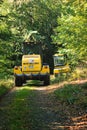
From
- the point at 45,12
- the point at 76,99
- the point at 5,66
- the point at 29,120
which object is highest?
the point at 29,120

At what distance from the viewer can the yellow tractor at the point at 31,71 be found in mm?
32938

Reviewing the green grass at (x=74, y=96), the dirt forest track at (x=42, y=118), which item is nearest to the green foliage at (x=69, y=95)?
the green grass at (x=74, y=96)

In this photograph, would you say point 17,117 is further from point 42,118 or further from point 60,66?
point 60,66

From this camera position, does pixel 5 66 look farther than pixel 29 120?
Yes

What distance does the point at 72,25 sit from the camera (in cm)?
2445

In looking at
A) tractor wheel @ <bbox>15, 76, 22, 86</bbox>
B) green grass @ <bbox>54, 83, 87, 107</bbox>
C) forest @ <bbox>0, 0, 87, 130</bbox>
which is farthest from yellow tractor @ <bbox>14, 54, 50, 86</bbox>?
green grass @ <bbox>54, 83, 87, 107</bbox>

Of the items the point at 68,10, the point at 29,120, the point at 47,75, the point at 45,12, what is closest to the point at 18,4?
the point at 45,12

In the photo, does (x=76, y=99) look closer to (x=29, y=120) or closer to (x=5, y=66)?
(x=29, y=120)

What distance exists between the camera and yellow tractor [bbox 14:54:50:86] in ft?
108

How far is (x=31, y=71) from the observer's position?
109 ft

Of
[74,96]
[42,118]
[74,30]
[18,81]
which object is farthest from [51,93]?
[18,81]

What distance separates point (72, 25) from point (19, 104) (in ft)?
28.1

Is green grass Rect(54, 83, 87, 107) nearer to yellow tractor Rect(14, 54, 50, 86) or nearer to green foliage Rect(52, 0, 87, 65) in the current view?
green foliage Rect(52, 0, 87, 65)

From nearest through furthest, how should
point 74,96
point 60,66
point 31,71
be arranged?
point 74,96 < point 31,71 < point 60,66
